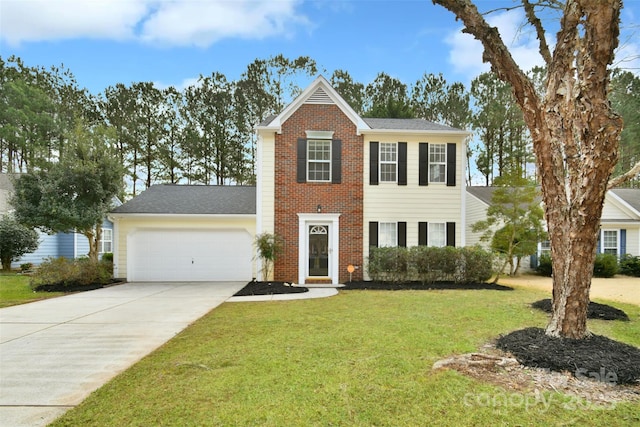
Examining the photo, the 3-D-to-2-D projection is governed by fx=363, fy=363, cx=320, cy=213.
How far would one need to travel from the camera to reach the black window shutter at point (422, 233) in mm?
13406

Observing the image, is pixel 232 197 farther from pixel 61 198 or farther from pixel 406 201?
pixel 406 201

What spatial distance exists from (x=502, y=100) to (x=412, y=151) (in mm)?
16178

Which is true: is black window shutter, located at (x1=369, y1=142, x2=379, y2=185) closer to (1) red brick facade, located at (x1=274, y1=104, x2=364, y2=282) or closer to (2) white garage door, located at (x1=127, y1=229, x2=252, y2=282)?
(1) red brick facade, located at (x1=274, y1=104, x2=364, y2=282)

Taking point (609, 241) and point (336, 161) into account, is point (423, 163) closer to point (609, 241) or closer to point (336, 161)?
point (336, 161)

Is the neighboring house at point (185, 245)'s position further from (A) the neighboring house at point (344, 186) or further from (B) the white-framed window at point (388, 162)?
(B) the white-framed window at point (388, 162)

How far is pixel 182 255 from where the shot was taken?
1411cm

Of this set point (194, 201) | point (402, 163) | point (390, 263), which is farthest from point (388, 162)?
point (194, 201)

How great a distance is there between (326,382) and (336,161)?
9.97 meters

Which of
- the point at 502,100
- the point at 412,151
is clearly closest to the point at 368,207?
the point at 412,151

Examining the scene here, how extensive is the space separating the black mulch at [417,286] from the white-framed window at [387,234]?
152cm

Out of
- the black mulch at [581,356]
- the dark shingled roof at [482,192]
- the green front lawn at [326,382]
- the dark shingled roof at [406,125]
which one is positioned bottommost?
the green front lawn at [326,382]

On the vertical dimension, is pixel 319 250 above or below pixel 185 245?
below

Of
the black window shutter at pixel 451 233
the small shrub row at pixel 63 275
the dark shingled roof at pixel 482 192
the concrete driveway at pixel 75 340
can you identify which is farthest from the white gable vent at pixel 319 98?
the dark shingled roof at pixel 482 192

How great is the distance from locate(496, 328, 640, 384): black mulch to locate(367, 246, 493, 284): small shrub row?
7.49 metres
